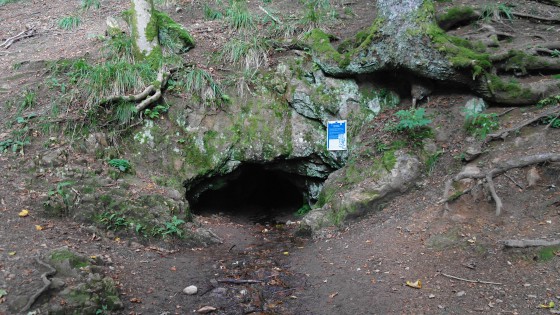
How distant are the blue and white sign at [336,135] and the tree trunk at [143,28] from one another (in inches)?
153

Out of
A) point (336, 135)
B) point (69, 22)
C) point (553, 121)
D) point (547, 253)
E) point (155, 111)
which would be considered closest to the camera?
point (547, 253)

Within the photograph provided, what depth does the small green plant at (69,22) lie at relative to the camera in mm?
10641

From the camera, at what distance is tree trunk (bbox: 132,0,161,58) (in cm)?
837

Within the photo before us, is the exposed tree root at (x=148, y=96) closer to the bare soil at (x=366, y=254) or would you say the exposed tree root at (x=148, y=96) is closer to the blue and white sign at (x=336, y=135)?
the bare soil at (x=366, y=254)

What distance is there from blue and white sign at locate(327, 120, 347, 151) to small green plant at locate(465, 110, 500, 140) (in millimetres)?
2288

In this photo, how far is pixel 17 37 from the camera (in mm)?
9938

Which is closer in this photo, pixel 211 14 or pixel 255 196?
pixel 211 14

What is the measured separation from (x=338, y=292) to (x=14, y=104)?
641 cm

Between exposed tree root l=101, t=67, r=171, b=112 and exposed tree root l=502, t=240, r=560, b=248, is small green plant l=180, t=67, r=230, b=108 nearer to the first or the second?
exposed tree root l=101, t=67, r=171, b=112

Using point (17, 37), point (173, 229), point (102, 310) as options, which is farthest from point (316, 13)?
point (102, 310)

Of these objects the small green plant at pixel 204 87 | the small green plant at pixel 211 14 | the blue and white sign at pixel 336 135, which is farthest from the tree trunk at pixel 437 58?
the small green plant at pixel 211 14

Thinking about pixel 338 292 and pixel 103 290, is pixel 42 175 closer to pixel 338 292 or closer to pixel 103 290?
pixel 103 290

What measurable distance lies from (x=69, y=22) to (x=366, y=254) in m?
9.63

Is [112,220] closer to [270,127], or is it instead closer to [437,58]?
[270,127]
